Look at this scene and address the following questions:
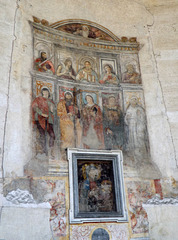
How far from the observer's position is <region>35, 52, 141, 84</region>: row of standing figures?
344 inches

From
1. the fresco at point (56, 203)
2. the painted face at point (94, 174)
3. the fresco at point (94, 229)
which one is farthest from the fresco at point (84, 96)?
the fresco at point (94, 229)

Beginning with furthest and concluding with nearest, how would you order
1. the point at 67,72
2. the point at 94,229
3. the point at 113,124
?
the point at 67,72 < the point at 113,124 < the point at 94,229

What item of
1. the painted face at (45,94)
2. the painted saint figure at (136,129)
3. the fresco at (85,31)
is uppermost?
the fresco at (85,31)

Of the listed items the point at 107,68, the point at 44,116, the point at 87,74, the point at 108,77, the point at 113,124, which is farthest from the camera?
the point at 107,68

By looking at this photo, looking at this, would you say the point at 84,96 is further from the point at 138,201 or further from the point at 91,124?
the point at 138,201

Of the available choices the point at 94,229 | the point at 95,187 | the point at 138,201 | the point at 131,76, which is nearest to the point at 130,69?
the point at 131,76

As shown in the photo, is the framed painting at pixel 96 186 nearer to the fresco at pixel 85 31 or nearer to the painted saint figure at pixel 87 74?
the painted saint figure at pixel 87 74

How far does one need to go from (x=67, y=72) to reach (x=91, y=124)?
163 cm

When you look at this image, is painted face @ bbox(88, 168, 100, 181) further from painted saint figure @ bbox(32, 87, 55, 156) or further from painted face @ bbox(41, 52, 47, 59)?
painted face @ bbox(41, 52, 47, 59)

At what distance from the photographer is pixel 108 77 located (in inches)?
372

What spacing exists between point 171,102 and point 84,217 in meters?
4.12

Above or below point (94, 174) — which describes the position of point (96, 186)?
below

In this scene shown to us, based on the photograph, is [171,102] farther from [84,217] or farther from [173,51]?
[84,217]

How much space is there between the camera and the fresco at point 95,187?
7.87m
